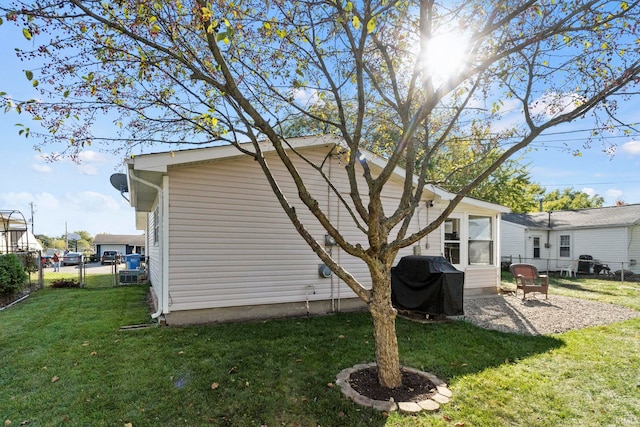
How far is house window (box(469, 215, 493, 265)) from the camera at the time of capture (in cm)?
1005

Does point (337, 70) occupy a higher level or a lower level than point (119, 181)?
higher

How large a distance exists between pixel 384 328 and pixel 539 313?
19.9 feet

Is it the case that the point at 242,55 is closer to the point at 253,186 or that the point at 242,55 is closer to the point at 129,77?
the point at 129,77

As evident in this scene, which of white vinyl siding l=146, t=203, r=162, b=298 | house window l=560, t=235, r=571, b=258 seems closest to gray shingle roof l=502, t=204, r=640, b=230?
house window l=560, t=235, r=571, b=258

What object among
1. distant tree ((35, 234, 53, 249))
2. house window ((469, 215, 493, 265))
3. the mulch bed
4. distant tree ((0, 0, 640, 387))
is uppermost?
distant tree ((0, 0, 640, 387))

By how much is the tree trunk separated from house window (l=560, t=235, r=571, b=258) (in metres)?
20.1

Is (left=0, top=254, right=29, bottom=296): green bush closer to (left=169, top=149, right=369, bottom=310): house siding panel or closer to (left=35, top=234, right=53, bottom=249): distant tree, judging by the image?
(left=169, top=149, right=369, bottom=310): house siding panel

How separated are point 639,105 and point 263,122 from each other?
14.6 ft

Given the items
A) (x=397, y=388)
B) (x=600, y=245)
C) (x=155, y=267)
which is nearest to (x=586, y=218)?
(x=600, y=245)

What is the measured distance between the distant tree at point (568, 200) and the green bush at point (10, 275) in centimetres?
4028

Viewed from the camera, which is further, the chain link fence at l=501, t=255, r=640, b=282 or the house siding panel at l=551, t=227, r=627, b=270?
the house siding panel at l=551, t=227, r=627, b=270

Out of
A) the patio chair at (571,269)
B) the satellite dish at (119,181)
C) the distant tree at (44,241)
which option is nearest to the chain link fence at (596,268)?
the patio chair at (571,269)

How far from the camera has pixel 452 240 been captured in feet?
31.8

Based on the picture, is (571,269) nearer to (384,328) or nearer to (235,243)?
(235,243)
